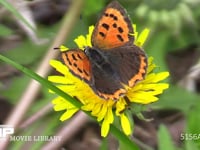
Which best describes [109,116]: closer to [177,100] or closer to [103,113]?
[103,113]

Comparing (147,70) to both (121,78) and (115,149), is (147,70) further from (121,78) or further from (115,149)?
(115,149)

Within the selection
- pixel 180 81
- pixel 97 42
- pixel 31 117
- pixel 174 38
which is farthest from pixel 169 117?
pixel 97 42

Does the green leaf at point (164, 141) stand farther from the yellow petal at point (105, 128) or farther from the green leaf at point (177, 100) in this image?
the green leaf at point (177, 100)

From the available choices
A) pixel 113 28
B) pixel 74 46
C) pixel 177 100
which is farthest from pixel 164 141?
pixel 74 46

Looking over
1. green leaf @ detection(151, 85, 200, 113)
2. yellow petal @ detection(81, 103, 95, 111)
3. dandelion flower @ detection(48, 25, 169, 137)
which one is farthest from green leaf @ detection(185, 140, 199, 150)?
green leaf @ detection(151, 85, 200, 113)

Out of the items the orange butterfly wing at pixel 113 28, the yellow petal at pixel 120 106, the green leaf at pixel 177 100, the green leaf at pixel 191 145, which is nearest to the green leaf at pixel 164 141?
the green leaf at pixel 191 145

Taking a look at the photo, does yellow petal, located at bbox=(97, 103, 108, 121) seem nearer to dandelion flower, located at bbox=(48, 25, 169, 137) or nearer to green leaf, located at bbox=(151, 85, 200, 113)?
dandelion flower, located at bbox=(48, 25, 169, 137)
